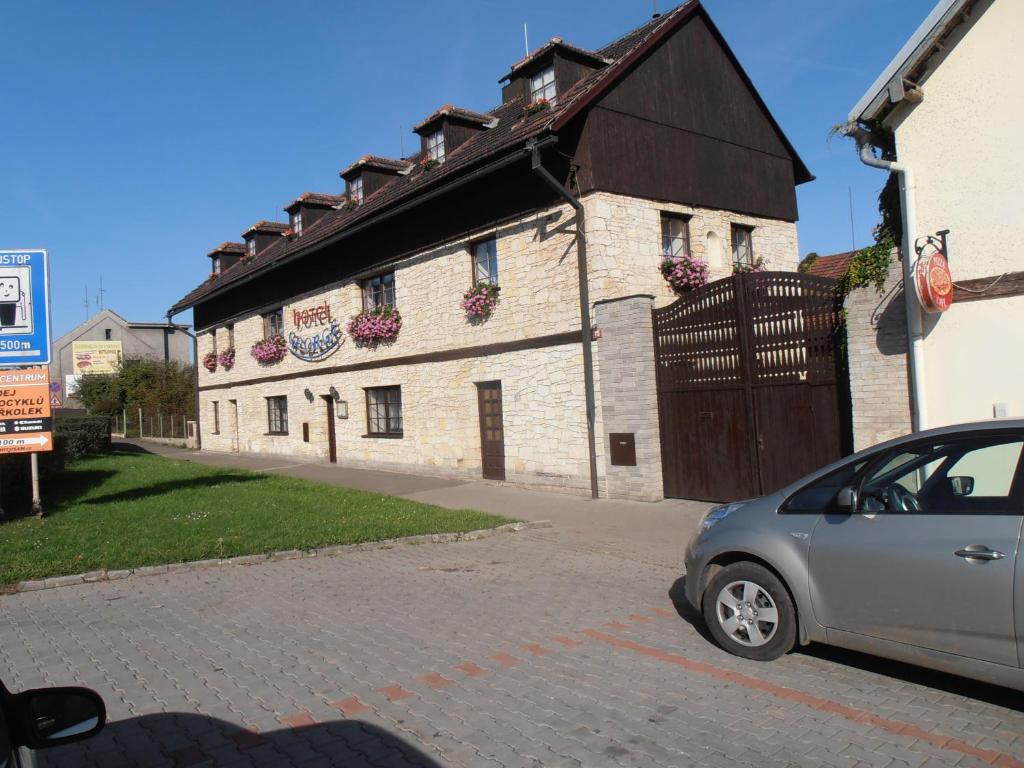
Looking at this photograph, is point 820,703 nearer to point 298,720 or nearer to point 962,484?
point 962,484

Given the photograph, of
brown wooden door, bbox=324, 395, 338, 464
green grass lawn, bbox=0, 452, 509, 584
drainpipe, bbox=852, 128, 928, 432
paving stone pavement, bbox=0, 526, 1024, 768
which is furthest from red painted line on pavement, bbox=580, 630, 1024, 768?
brown wooden door, bbox=324, 395, 338, 464

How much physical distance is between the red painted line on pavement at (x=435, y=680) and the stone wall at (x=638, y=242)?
8916 mm

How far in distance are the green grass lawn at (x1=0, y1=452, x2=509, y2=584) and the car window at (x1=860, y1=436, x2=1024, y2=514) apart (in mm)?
5976

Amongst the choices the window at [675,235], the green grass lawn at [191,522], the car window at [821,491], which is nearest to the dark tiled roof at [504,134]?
the window at [675,235]

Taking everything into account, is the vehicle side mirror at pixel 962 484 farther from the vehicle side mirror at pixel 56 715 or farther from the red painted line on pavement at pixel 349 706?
the vehicle side mirror at pixel 56 715

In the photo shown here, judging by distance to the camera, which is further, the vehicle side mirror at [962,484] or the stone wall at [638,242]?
the stone wall at [638,242]

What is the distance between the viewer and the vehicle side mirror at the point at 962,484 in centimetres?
444

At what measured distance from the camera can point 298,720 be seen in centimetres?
419

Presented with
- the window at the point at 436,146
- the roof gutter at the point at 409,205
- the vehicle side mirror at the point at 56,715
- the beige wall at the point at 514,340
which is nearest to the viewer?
the vehicle side mirror at the point at 56,715

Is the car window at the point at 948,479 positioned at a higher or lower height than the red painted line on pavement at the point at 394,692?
higher

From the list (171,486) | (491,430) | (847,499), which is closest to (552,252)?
(491,430)

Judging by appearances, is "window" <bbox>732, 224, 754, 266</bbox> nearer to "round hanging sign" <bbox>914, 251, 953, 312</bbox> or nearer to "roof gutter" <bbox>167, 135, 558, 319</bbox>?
"roof gutter" <bbox>167, 135, 558, 319</bbox>

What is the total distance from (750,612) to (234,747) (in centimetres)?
324

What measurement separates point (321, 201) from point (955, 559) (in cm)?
2389
